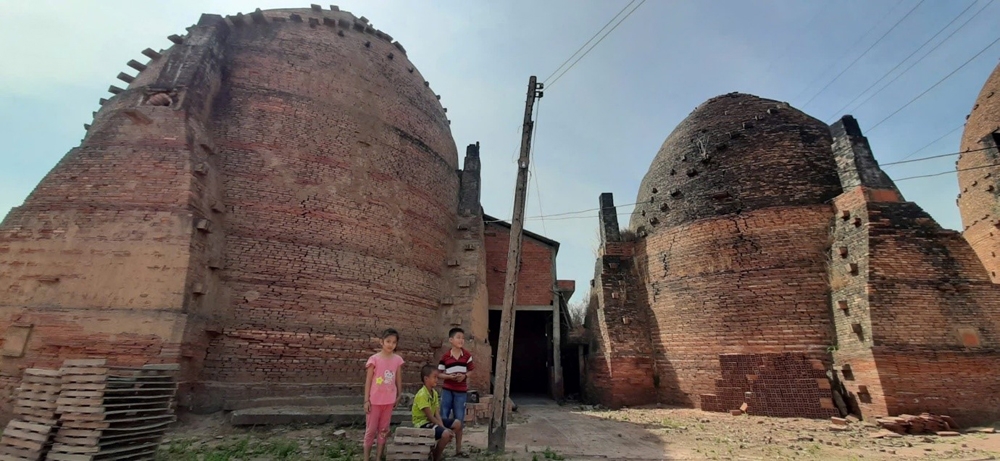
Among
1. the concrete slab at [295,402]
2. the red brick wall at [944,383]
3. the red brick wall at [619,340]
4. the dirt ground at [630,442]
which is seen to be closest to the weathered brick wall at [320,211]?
the concrete slab at [295,402]

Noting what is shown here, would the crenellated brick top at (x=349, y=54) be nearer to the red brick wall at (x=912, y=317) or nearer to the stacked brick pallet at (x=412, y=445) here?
the stacked brick pallet at (x=412, y=445)

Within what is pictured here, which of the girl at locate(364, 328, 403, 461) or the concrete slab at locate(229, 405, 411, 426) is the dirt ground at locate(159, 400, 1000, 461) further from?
the girl at locate(364, 328, 403, 461)

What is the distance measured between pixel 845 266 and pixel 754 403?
12.8ft

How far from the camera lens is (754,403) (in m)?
10.2

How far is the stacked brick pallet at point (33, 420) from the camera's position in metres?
4.65

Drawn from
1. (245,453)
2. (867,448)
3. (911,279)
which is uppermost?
(911,279)

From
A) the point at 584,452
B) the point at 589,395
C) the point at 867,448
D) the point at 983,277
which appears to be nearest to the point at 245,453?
the point at 584,452

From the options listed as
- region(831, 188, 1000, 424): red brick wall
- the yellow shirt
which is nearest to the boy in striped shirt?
the yellow shirt

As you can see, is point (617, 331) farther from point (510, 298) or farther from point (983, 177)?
point (983, 177)

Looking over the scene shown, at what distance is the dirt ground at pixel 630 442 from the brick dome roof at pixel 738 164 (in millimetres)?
5970

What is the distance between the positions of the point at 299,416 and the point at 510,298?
13.4 ft

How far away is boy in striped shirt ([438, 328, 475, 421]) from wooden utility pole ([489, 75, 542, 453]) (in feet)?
1.55

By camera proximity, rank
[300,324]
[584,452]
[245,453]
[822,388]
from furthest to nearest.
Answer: [822,388] < [300,324] < [584,452] < [245,453]

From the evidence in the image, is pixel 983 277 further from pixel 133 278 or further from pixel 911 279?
pixel 133 278
